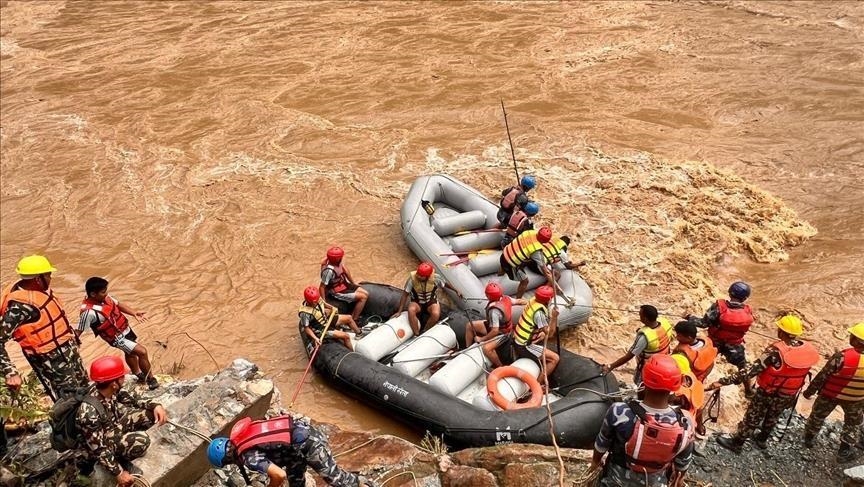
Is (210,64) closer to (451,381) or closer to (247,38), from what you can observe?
(247,38)

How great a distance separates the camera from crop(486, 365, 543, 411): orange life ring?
5.38 meters

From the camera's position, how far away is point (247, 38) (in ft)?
54.4

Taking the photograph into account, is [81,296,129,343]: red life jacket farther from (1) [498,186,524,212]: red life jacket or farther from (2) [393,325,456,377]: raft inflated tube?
(1) [498,186,524,212]: red life jacket

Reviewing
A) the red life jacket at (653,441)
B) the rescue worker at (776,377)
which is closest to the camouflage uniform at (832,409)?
the rescue worker at (776,377)

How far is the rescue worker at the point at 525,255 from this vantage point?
6754 mm

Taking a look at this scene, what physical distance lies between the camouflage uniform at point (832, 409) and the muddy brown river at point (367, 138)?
7.26 feet

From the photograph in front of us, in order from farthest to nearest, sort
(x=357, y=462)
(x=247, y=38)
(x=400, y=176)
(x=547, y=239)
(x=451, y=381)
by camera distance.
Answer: (x=247, y=38)
(x=400, y=176)
(x=547, y=239)
(x=451, y=381)
(x=357, y=462)

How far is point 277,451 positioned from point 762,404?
3.65 meters

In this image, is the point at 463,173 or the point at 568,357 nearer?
the point at 568,357

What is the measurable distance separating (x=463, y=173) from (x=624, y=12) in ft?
32.8

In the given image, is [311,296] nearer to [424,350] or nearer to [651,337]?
[424,350]

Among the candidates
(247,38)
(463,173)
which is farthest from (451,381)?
(247,38)

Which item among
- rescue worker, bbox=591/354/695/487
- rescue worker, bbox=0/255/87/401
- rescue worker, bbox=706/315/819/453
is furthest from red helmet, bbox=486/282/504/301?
rescue worker, bbox=0/255/87/401

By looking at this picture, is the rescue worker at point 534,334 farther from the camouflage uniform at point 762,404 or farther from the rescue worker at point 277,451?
the rescue worker at point 277,451
